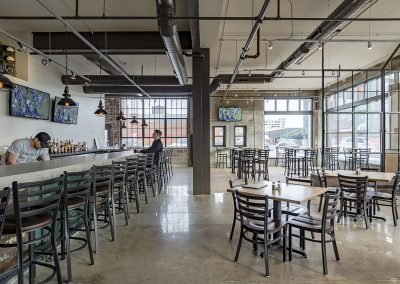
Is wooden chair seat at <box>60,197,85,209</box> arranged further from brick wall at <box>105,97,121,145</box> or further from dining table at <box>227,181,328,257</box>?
brick wall at <box>105,97,121,145</box>

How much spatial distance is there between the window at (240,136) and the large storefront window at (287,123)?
116 cm

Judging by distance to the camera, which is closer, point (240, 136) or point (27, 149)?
point (27, 149)

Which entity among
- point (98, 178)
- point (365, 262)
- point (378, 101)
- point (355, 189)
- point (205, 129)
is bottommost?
point (365, 262)

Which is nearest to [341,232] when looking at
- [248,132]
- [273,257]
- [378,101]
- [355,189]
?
[355,189]

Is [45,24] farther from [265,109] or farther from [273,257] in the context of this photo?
[265,109]

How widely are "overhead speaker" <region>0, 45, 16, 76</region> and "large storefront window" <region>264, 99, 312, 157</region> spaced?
1060 cm

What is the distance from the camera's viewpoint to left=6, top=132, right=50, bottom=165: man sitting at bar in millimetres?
4461

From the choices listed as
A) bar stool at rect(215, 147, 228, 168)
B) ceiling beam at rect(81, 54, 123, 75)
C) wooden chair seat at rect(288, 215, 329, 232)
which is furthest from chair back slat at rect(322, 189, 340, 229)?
bar stool at rect(215, 147, 228, 168)

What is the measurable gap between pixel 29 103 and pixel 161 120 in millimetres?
7450

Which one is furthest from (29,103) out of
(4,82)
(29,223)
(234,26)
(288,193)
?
(288,193)

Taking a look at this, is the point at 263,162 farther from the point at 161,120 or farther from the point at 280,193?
the point at 161,120

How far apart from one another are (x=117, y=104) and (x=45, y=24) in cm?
771

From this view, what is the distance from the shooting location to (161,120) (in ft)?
45.5

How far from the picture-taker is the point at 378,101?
909 centimetres
